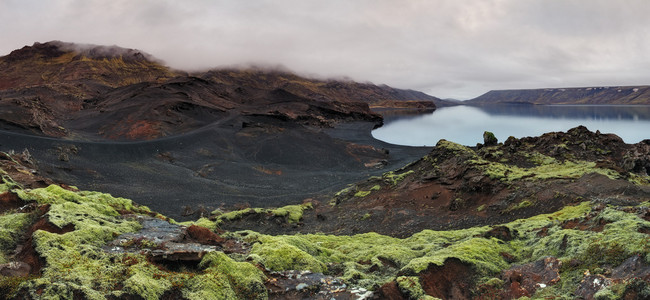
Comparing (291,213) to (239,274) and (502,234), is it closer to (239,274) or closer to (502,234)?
(502,234)

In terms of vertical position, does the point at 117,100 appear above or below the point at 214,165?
above

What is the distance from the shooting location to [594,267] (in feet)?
21.7

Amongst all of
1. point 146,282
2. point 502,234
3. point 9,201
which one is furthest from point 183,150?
point 146,282

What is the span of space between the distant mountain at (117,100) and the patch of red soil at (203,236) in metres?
43.7

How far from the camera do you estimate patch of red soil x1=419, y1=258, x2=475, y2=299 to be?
705 cm

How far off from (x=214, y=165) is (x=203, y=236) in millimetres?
31623

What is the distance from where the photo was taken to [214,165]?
1588 inches

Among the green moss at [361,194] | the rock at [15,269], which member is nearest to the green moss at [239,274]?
the rock at [15,269]

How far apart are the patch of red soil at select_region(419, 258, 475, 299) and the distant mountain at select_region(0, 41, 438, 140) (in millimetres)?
49616

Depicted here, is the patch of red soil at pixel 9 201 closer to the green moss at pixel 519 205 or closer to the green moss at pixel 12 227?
the green moss at pixel 12 227

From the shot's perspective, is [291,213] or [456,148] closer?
[291,213]

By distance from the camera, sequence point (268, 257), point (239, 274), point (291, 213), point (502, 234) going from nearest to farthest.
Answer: point (239, 274) < point (268, 257) < point (502, 234) < point (291, 213)

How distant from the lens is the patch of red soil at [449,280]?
7.05 m

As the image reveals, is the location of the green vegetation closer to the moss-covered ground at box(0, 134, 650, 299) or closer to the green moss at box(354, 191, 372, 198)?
the moss-covered ground at box(0, 134, 650, 299)
